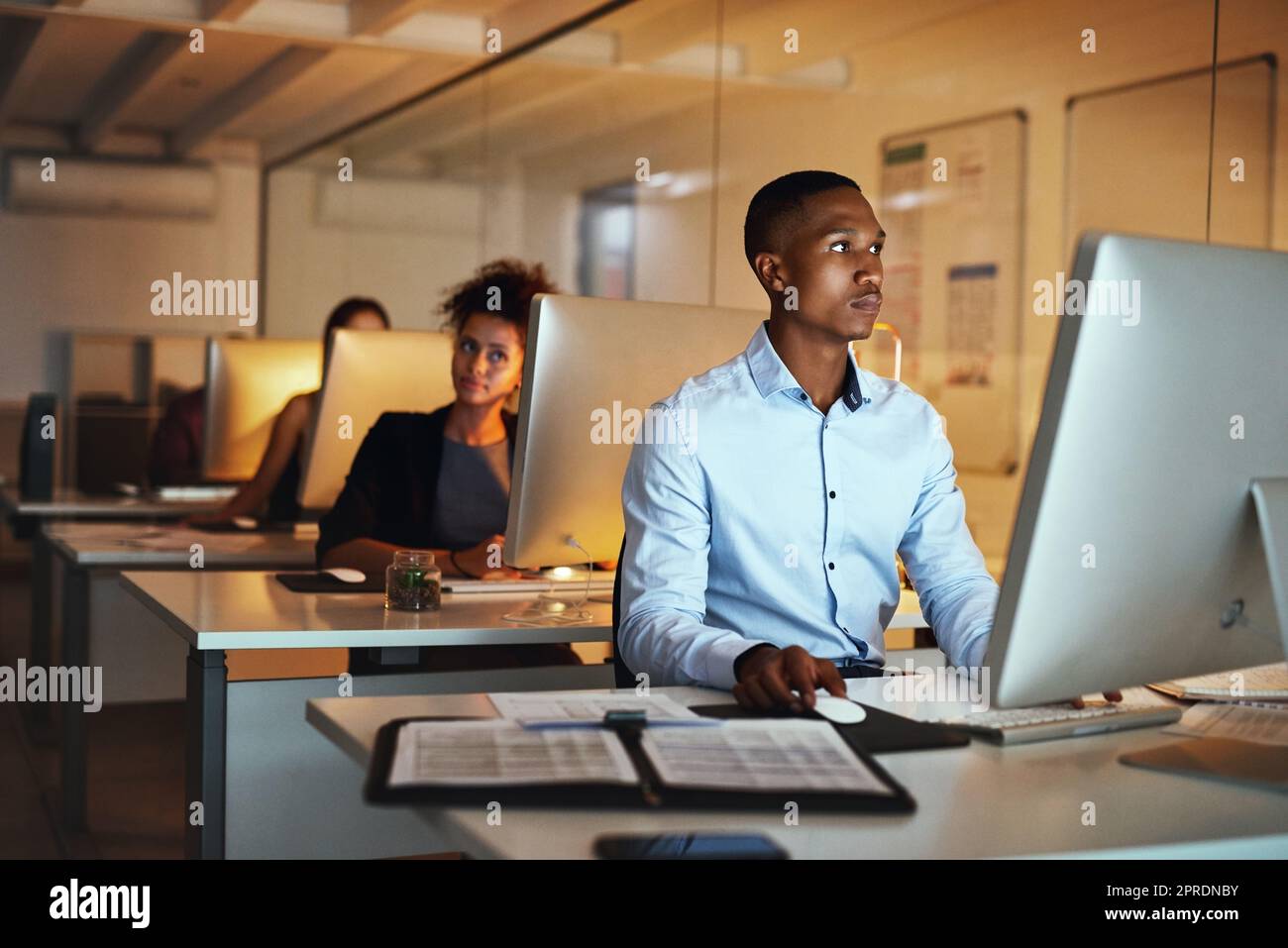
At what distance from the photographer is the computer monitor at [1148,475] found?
126cm

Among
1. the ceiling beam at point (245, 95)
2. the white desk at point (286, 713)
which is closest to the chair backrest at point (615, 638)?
the white desk at point (286, 713)

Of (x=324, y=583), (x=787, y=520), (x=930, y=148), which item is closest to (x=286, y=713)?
(x=324, y=583)

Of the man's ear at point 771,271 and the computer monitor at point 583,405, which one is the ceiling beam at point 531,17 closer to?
the computer monitor at point 583,405

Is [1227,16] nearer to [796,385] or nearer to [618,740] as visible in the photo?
[796,385]

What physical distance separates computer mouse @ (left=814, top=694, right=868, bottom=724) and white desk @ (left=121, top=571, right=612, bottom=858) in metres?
0.89

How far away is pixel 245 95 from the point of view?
8227 mm

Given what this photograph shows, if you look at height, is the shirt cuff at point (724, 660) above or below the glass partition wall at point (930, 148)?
below

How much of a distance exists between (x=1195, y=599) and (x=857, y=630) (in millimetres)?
816

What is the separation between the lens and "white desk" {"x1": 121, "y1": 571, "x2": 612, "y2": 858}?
228 cm

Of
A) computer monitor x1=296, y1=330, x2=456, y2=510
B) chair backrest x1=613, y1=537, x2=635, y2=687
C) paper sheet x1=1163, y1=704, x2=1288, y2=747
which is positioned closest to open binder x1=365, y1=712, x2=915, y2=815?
paper sheet x1=1163, y1=704, x2=1288, y2=747

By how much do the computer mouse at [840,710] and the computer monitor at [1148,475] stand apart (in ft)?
0.86

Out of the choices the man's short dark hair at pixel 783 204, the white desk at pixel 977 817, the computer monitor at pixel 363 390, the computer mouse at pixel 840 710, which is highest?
the man's short dark hair at pixel 783 204

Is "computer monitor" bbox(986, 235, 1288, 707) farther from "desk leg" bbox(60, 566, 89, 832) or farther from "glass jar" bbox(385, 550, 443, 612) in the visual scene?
"desk leg" bbox(60, 566, 89, 832)
